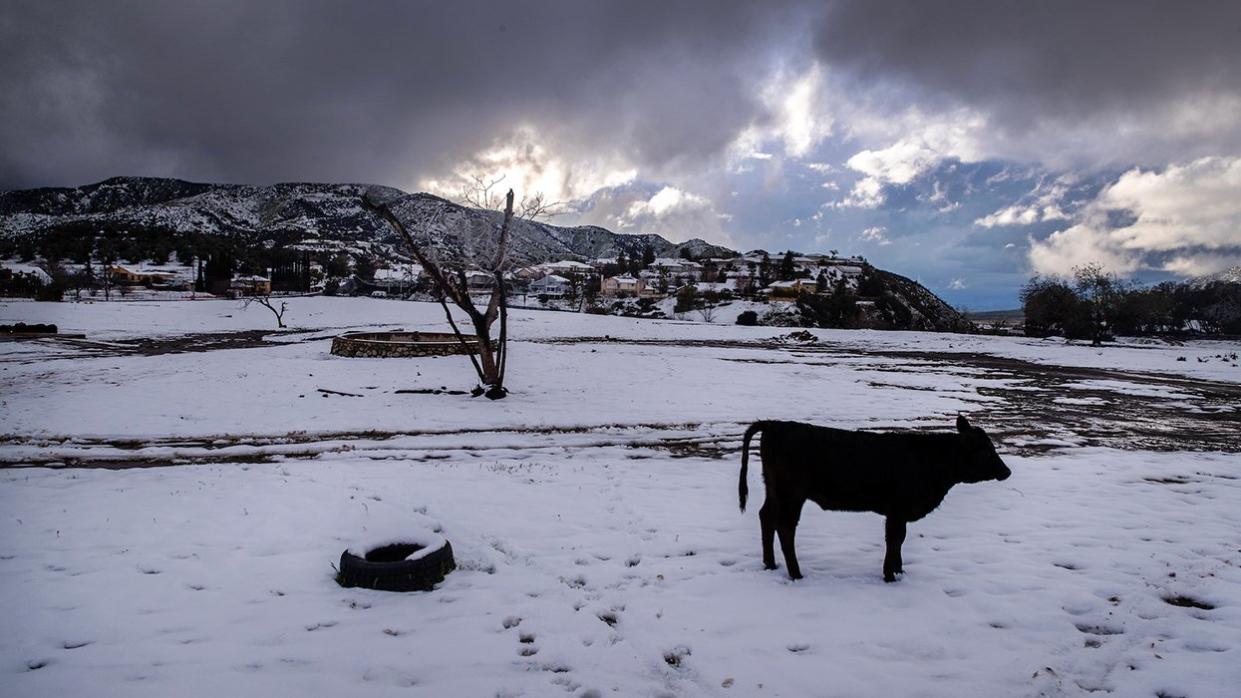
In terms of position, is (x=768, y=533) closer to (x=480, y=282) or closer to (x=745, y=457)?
(x=745, y=457)

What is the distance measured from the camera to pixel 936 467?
5469mm

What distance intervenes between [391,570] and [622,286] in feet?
457

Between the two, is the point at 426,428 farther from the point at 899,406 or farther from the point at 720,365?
the point at 720,365

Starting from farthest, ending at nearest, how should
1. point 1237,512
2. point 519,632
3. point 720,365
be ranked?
point 720,365 < point 1237,512 < point 519,632

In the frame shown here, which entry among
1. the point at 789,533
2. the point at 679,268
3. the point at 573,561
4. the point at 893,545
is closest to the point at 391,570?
the point at 573,561

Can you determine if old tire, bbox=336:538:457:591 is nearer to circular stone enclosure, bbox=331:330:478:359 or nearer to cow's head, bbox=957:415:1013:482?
cow's head, bbox=957:415:1013:482

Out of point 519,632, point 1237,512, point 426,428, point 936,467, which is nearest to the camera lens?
point 519,632

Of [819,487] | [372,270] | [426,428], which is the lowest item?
[426,428]

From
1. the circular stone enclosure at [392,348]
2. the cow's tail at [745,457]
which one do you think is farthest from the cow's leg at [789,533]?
the circular stone enclosure at [392,348]

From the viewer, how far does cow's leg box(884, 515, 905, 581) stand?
17.9 ft

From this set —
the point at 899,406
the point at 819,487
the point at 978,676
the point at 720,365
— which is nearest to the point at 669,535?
the point at 819,487

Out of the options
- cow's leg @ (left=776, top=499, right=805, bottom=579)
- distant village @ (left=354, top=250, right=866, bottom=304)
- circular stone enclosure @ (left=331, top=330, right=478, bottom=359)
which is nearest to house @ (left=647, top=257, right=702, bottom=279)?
distant village @ (left=354, top=250, right=866, bottom=304)

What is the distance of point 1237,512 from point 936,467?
19.7 feet

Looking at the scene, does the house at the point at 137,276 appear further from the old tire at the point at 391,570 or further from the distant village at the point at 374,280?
the old tire at the point at 391,570
